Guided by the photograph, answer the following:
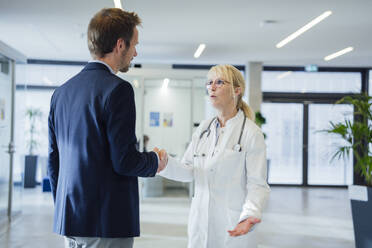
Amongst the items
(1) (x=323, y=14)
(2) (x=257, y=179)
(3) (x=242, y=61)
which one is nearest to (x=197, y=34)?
(1) (x=323, y=14)

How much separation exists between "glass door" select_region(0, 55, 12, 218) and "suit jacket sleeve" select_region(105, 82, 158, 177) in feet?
16.2

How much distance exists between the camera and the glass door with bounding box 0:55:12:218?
575 cm

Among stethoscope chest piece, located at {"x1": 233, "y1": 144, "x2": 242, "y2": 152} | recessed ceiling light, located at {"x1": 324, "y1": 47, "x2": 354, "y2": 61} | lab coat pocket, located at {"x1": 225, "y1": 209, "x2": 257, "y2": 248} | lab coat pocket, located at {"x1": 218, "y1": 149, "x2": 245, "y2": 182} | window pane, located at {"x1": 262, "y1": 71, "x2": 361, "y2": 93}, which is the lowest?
lab coat pocket, located at {"x1": 225, "y1": 209, "x2": 257, "y2": 248}

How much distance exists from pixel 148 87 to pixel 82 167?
6.66 m

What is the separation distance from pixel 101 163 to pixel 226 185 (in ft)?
2.42

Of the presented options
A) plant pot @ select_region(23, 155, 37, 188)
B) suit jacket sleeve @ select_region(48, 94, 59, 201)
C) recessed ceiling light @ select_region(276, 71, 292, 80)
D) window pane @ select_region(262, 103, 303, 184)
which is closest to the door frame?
window pane @ select_region(262, 103, 303, 184)

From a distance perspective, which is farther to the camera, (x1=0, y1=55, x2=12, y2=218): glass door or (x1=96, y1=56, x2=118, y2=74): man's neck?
(x1=0, y1=55, x2=12, y2=218): glass door

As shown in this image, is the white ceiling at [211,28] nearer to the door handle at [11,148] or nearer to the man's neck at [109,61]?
the door handle at [11,148]

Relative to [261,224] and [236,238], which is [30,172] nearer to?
[261,224]

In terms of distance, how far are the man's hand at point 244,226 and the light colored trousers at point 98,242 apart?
470 mm

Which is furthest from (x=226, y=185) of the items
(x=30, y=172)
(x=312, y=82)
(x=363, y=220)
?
(x=312, y=82)

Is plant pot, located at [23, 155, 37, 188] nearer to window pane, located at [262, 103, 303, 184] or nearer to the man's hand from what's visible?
window pane, located at [262, 103, 303, 184]

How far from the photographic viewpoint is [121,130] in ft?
4.40

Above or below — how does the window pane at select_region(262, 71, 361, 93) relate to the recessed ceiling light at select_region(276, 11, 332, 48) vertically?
below
